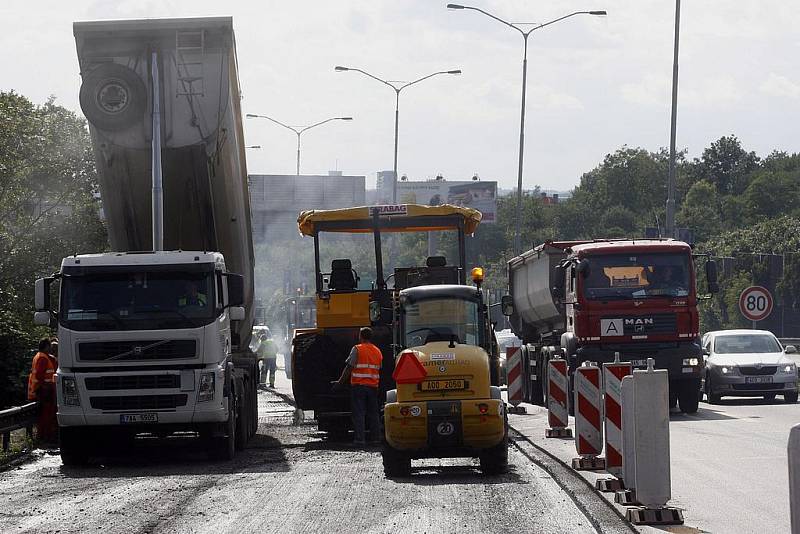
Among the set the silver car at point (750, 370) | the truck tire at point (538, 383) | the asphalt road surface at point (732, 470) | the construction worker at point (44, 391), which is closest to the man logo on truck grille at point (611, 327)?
the asphalt road surface at point (732, 470)

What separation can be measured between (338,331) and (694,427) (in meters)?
5.64

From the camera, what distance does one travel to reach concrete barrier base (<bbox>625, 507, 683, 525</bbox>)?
36.7 feet

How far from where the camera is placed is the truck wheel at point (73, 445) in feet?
58.3

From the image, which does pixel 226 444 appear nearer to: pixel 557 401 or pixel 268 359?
pixel 557 401

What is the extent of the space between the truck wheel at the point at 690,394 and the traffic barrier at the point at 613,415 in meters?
11.1

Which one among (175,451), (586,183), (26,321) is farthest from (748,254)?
(586,183)

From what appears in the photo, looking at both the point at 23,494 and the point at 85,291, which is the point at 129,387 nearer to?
the point at 85,291

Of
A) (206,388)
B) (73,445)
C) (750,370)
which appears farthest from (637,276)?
(73,445)

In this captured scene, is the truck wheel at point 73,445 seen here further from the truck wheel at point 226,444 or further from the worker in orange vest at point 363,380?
the worker in orange vest at point 363,380

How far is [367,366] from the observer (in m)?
19.0

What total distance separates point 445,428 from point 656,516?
13.5ft

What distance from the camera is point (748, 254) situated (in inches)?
2744

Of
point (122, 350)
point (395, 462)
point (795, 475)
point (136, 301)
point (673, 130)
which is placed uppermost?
point (673, 130)

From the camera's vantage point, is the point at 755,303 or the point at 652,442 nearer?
the point at 652,442
